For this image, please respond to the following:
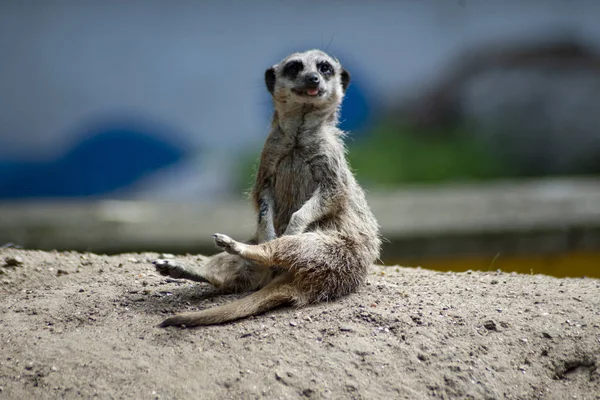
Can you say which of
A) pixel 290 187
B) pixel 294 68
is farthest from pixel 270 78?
pixel 290 187

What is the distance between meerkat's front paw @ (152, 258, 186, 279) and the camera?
8.27 feet

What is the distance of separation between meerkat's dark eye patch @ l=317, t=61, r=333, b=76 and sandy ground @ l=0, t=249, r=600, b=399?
3.20 ft

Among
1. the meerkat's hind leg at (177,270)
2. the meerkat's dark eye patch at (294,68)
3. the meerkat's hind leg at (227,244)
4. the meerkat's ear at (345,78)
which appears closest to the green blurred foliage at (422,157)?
the meerkat's ear at (345,78)

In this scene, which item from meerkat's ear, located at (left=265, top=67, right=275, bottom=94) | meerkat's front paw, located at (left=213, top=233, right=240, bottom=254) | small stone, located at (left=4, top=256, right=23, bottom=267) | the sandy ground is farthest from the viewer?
small stone, located at (left=4, top=256, right=23, bottom=267)

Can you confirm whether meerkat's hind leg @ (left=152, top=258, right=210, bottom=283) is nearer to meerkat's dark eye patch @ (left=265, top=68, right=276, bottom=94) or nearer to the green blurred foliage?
meerkat's dark eye patch @ (left=265, top=68, right=276, bottom=94)

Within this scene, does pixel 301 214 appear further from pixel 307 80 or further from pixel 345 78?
pixel 345 78

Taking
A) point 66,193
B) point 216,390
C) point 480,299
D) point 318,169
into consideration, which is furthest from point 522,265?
point 66,193

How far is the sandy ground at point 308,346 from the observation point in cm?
217

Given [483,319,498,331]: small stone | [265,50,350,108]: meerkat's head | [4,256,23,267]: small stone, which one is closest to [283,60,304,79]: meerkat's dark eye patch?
[265,50,350,108]: meerkat's head

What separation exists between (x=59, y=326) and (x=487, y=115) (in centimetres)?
749

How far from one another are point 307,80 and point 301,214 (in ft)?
1.89

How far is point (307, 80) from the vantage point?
2.79m

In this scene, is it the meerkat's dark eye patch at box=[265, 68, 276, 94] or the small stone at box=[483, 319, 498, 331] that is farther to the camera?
the meerkat's dark eye patch at box=[265, 68, 276, 94]

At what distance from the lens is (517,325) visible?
2549 millimetres
